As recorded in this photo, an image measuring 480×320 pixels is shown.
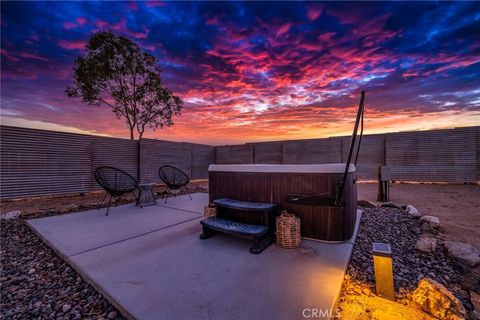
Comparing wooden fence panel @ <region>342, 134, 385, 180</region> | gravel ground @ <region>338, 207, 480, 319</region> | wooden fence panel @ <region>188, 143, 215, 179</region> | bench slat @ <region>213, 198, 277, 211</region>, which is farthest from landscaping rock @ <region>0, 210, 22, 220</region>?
wooden fence panel @ <region>342, 134, 385, 180</region>

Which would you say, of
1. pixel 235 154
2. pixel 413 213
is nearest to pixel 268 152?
pixel 235 154

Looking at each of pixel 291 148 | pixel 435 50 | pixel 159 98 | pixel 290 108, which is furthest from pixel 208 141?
pixel 435 50

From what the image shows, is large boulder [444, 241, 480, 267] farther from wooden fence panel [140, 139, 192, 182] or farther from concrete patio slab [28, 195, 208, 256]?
wooden fence panel [140, 139, 192, 182]

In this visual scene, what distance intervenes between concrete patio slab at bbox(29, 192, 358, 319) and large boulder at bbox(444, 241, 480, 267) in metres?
1.00

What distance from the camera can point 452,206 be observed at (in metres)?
4.36

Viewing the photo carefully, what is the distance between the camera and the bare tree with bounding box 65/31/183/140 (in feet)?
23.1

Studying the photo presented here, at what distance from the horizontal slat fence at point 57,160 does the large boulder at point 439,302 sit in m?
7.14

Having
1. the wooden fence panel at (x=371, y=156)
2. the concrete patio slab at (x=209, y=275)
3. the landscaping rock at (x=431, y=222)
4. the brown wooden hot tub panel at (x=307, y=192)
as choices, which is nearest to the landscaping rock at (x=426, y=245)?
the brown wooden hot tub panel at (x=307, y=192)

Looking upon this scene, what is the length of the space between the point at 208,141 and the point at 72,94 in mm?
6227

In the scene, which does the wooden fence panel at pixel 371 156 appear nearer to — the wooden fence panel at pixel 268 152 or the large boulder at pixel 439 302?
the wooden fence panel at pixel 268 152

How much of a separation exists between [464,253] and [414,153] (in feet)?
23.4

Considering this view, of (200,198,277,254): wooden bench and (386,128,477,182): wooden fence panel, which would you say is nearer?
(200,198,277,254): wooden bench

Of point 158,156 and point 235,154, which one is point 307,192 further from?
point 235,154

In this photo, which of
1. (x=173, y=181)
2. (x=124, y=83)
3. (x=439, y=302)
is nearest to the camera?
(x=439, y=302)
